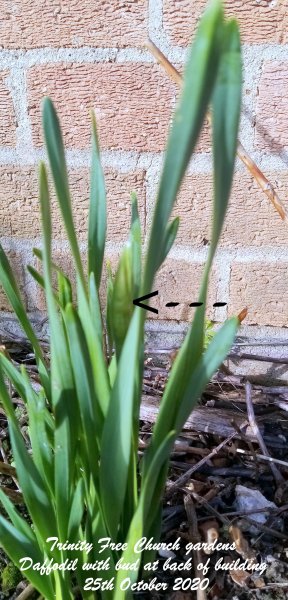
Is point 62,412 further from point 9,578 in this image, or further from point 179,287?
point 179,287

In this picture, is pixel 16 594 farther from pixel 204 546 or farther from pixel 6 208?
pixel 6 208

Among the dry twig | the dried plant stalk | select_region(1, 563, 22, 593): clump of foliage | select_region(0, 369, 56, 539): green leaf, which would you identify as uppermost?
the dried plant stalk

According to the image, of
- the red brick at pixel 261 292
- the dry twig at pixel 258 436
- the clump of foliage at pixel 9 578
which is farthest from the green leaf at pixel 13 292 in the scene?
the red brick at pixel 261 292

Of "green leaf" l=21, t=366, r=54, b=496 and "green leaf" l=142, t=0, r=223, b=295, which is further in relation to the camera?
"green leaf" l=21, t=366, r=54, b=496

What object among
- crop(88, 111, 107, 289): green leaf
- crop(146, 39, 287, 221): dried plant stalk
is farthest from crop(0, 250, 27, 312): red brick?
crop(88, 111, 107, 289): green leaf

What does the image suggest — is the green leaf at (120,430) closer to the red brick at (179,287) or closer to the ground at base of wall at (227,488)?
the ground at base of wall at (227,488)

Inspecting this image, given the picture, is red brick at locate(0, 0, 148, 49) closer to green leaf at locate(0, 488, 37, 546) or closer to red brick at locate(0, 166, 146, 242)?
red brick at locate(0, 166, 146, 242)

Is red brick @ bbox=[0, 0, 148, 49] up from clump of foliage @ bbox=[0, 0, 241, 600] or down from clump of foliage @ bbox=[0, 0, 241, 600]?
up

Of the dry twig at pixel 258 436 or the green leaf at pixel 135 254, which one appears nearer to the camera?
the green leaf at pixel 135 254
